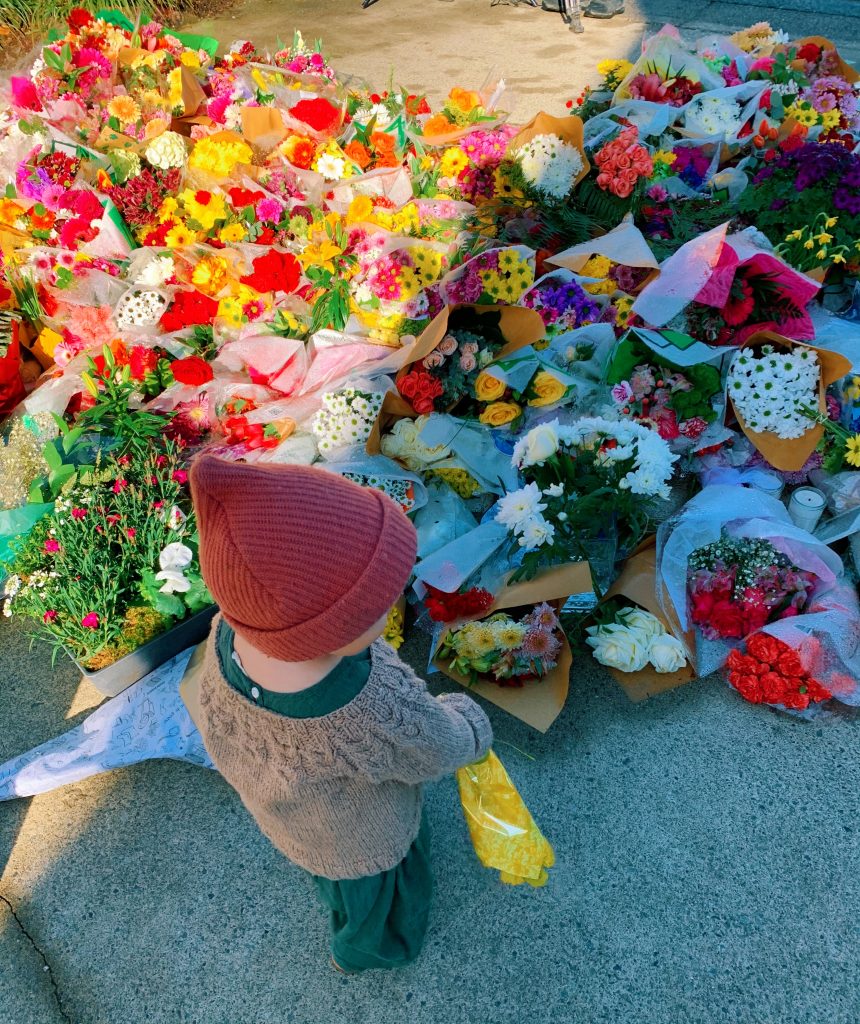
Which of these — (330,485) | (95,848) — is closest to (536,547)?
(330,485)

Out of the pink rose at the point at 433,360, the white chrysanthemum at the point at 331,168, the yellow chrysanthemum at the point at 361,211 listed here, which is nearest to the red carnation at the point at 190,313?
the yellow chrysanthemum at the point at 361,211

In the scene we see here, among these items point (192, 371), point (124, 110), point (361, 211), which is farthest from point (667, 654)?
point (124, 110)

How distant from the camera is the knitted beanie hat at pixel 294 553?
99 centimetres

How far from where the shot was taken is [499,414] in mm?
2596

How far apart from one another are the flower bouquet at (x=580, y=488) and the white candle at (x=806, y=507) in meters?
0.51

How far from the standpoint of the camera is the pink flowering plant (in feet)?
7.54

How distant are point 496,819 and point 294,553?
35.7 inches

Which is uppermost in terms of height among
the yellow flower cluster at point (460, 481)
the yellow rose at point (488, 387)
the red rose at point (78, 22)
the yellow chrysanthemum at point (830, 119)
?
the red rose at point (78, 22)

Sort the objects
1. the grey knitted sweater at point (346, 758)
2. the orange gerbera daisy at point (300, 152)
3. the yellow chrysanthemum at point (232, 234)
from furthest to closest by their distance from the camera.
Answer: the orange gerbera daisy at point (300, 152) → the yellow chrysanthemum at point (232, 234) → the grey knitted sweater at point (346, 758)

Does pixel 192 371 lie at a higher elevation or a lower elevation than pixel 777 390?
higher

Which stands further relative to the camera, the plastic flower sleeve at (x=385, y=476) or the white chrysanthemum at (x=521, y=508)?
the plastic flower sleeve at (x=385, y=476)

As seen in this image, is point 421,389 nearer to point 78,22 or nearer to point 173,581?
point 173,581

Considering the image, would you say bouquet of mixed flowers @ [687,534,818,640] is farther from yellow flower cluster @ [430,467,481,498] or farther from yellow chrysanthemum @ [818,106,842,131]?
yellow chrysanthemum @ [818,106,842,131]

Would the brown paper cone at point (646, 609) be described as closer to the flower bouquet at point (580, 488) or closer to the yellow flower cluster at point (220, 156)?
the flower bouquet at point (580, 488)
